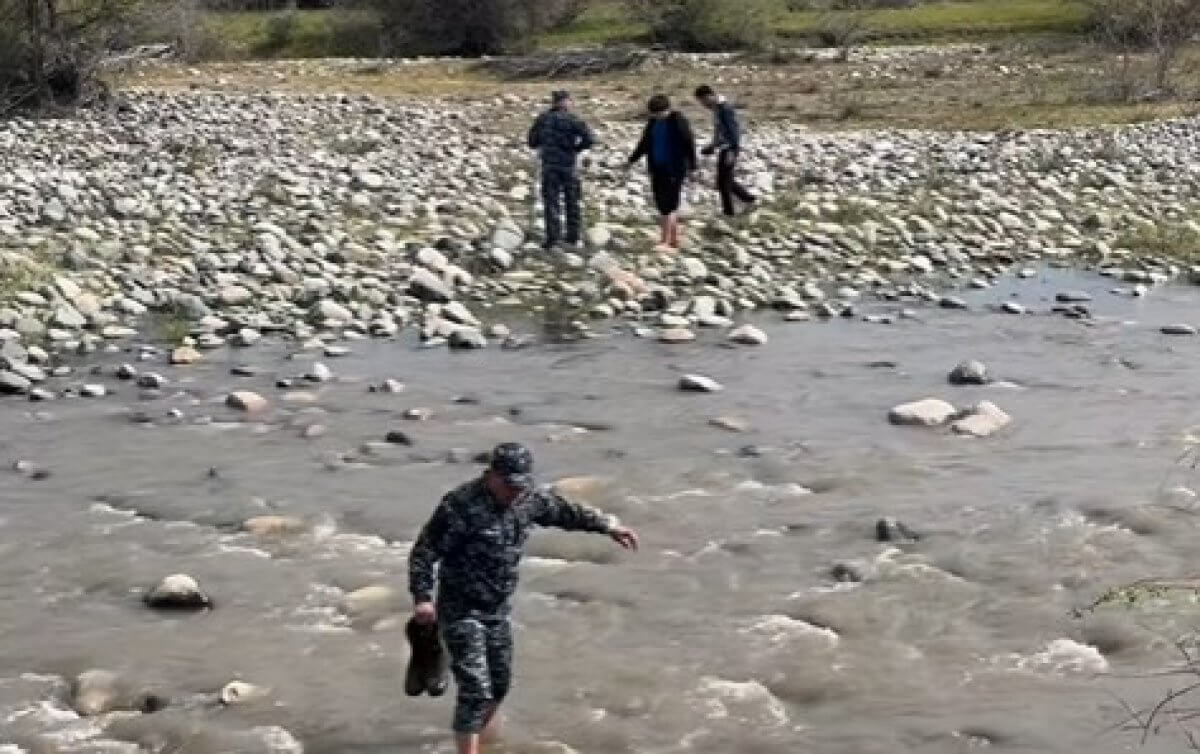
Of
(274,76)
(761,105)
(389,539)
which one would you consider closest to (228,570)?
(389,539)

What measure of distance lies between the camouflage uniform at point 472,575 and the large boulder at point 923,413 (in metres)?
6.87

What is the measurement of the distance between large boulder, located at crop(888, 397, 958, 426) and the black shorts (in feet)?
22.4

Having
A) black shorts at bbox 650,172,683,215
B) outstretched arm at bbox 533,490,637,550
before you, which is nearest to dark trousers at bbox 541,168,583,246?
black shorts at bbox 650,172,683,215

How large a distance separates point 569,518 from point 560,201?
13.3m

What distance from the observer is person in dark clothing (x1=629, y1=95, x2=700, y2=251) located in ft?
69.3

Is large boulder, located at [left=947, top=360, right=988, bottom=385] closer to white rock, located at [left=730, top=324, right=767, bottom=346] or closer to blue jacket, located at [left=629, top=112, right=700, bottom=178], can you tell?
white rock, located at [left=730, top=324, right=767, bottom=346]

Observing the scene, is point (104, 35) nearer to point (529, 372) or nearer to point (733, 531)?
point (529, 372)

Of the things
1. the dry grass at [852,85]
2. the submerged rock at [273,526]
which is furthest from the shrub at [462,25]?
the submerged rock at [273,526]

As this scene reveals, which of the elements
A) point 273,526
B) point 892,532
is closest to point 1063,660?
point 892,532

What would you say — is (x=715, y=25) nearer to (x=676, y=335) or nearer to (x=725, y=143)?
(x=725, y=143)

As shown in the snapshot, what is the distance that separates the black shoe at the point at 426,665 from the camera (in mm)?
8117

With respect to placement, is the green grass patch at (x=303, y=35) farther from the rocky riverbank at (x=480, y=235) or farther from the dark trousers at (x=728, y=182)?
the dark trousers at (x=728, y=182)

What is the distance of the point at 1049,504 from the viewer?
40.7ft

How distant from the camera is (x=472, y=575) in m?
8.18
